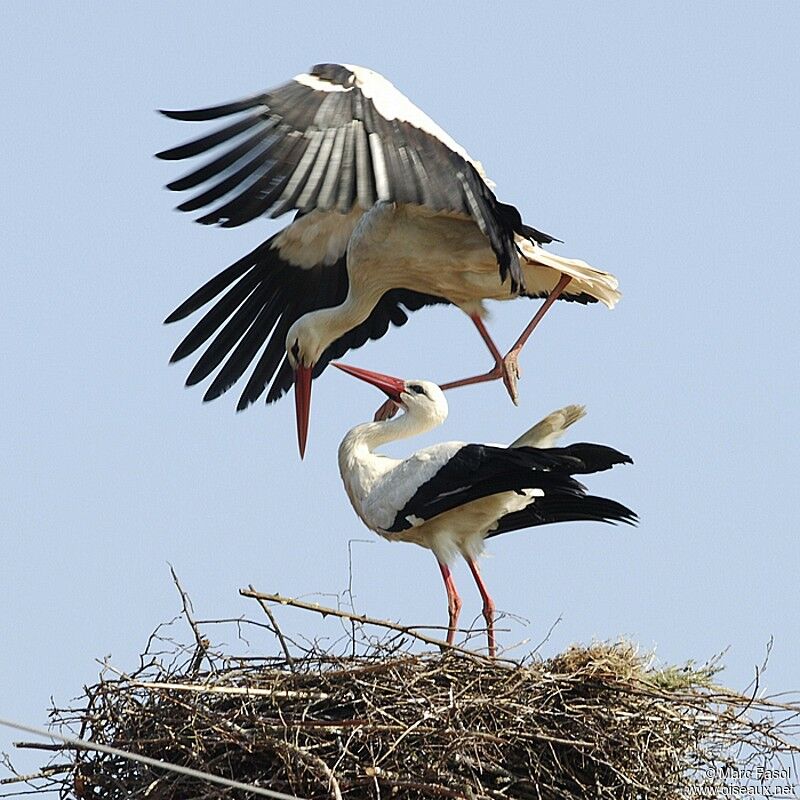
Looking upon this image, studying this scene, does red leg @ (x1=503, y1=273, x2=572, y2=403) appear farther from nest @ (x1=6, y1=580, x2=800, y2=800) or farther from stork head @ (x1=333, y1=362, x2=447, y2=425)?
nest @ (x1=6, y1=580, x2=800, y2=800)

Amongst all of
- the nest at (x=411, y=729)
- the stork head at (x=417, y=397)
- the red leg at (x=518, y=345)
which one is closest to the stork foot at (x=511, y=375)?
the red leg at (x=518, y=345)

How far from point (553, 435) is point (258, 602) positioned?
1792 mm

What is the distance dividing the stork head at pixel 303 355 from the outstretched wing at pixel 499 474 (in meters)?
1.45

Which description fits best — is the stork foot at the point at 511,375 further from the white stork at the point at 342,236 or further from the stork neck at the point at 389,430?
the stork neck at the point at 389,430

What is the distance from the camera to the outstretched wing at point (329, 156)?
25.7ft

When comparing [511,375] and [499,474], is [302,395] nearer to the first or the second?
[511,375]

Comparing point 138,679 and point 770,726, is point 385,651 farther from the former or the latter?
point 770,726

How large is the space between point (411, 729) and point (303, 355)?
321 cm

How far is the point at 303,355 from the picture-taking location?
31.4ft

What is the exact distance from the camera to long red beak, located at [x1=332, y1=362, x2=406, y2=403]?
28.9 ft

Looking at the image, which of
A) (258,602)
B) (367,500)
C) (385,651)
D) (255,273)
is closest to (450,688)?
(385,651)

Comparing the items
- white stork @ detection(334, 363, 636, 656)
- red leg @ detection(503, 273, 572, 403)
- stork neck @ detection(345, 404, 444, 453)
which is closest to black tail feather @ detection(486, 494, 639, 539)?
white stork @ detection(334, 363, 636, 656)

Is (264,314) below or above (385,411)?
above

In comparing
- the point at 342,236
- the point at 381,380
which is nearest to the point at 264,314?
the point at 342,236
